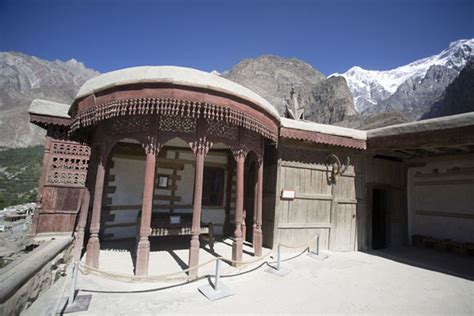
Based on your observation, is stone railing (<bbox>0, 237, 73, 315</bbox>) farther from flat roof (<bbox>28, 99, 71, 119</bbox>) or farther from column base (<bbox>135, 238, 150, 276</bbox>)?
flat roof (<bbox>28, 99, 71, 119</bbox>)

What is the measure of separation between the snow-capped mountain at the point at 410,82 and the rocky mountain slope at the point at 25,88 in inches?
4566

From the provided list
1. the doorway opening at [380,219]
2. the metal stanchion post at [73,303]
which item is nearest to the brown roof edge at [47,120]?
the metal stanchion post at [73,303]

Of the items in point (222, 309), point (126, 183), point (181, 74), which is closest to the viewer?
point (222, 309)

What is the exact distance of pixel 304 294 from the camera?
14.7 ft

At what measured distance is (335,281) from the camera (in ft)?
17.0

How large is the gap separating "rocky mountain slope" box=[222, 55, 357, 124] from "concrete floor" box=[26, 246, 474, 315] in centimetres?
4803

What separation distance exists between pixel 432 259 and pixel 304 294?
537 cm

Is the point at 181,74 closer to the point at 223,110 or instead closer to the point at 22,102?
the point at 223,110

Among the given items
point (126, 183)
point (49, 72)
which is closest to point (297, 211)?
point (126, 183)

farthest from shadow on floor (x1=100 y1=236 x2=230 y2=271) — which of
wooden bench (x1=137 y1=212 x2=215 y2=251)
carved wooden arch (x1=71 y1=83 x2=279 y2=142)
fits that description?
carved wooden arch (x1=71 y1=83 x2=279 y2=142)

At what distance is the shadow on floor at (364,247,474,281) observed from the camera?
245 inches

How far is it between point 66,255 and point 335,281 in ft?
19.6

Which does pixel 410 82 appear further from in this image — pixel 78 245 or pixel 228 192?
pixel 78 245

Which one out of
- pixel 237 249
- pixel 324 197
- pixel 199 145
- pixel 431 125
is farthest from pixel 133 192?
pixel 431 125
